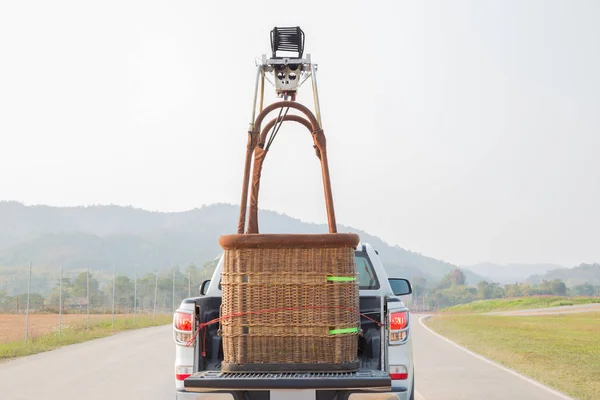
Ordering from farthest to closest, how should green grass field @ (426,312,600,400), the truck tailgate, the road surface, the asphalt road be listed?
green grass field @ (426,312,600,400)
the asphalt road
the road surface
the truck tailgate

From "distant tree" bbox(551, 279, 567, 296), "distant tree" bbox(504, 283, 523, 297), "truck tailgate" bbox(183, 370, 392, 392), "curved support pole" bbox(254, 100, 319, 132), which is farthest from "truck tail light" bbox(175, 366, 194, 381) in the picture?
"distant tree" bbox(551, 279, 567, 296)

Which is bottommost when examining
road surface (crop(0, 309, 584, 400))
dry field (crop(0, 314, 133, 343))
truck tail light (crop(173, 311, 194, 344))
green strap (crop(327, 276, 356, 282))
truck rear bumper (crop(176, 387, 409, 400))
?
dry field (crop(0, 314, 133, 343))

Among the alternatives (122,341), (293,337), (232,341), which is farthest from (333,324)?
(122,341)

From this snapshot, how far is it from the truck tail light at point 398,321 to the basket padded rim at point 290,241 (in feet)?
3.01

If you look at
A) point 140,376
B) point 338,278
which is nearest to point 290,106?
point 338,278

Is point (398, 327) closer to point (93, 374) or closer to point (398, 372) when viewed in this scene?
point (398, 372)

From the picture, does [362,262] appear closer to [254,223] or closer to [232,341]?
[254,223]

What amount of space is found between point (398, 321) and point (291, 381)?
1154mm

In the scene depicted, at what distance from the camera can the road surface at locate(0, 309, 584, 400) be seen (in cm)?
1270

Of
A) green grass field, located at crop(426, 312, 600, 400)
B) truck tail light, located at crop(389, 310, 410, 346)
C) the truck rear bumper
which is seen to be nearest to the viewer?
the truck rear bumper

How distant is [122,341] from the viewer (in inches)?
1011

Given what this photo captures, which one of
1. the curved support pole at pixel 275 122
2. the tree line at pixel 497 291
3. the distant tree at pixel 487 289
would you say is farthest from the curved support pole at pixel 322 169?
the distant tree at pixel 487 289

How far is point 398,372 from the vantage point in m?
7.55

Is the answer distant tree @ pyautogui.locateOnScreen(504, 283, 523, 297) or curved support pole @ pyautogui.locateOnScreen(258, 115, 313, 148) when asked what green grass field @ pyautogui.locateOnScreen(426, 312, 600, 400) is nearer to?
curved support pole @ pyautogui.locateOnScreen(258, 115, 313, 148)
